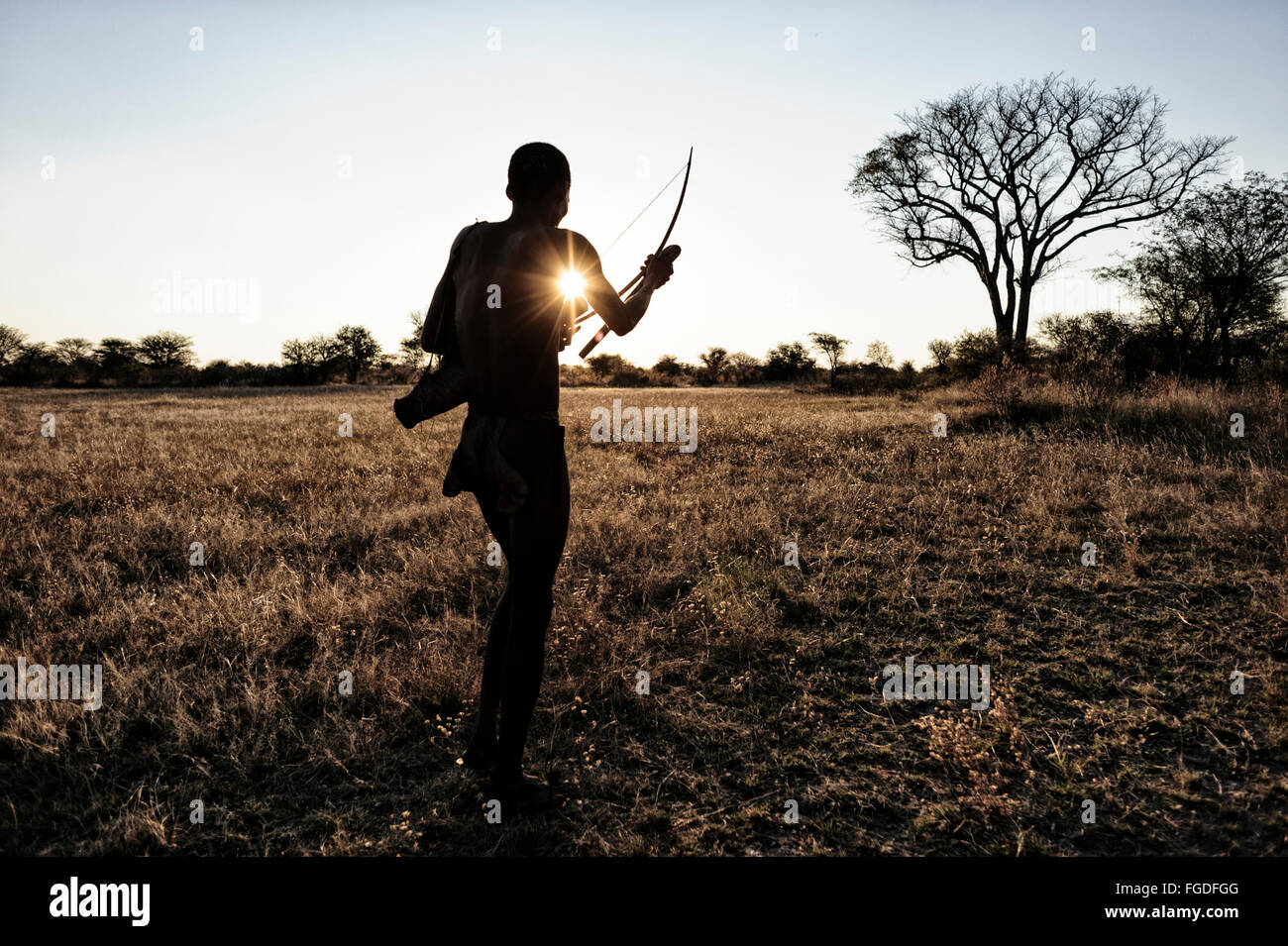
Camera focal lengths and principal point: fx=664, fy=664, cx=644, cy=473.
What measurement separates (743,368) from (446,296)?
50733 mm

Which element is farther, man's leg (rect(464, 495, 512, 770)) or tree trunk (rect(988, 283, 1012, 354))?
tree trunk (rect(988, 283, 1012, 354))

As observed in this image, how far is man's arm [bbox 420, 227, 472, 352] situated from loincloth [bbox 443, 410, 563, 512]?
0.51 metres

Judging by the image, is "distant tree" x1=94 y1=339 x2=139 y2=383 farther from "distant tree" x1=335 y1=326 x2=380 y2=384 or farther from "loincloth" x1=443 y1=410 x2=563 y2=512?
"loincloth" x1=443 y1=410 x2=563 y2=512

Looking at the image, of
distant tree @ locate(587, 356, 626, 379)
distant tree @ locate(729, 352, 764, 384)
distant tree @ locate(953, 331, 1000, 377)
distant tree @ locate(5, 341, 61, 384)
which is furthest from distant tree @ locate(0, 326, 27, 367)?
distant tree @ locate(953, 331, 1000, 377)

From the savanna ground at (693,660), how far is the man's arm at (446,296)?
2088 mm

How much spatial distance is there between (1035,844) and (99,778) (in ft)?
13.7

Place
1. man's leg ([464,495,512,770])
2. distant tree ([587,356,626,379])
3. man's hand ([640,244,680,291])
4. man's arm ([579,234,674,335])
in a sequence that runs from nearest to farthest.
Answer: man's arm ([579,234,674,335]) < man's leg ([464,495,512,770]) < man's hand ([640,244,680,291]) < distant tree ([587,356,626,379])

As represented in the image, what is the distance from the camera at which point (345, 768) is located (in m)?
3.19

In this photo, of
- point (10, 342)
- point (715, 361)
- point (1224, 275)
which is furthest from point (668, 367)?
point (10, 342)

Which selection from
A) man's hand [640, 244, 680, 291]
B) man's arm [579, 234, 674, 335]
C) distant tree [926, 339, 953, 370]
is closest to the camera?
man's arm [579, 234, 674, 335]

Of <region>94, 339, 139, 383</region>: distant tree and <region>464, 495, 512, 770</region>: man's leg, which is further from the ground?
<region>94, 339, 139, 383</region>: distant tree

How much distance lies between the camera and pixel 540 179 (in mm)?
2797

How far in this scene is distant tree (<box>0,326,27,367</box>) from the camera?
48656 mm

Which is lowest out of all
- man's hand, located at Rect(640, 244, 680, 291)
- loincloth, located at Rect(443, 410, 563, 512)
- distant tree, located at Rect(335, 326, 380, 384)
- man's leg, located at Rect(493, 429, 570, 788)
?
man's leg, located at Rect(493, 429, 570, 788)
